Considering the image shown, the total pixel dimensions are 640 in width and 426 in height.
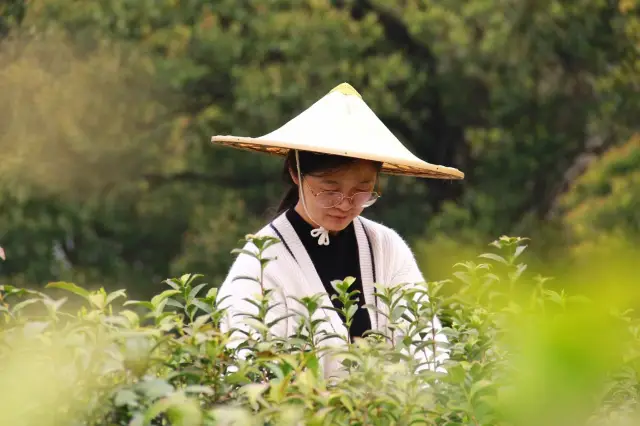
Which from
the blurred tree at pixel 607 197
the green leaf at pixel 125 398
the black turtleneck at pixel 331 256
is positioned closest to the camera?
the green leaf at pixel 125 398

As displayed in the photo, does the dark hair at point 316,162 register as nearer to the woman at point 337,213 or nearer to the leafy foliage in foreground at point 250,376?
the woman at point 337,213

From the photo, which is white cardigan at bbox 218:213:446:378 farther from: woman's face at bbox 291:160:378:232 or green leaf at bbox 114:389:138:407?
green leaf at bbox 114:389:138:407

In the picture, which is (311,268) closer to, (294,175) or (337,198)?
(337,198)

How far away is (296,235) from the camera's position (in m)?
3.38

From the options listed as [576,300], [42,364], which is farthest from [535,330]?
[42,364]

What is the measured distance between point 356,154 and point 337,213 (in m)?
0.15

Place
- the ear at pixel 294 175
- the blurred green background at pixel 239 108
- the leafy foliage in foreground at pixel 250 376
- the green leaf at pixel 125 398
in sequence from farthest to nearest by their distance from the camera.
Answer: the blurred green background at pixel 239 108 < the ear at pixel 294 175 < the green leaf at pixel 125 398 < the leafy foliage in foreground at pixel 250 376

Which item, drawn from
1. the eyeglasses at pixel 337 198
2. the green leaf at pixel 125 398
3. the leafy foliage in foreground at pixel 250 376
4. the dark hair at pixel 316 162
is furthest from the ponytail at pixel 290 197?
the green leaf at pixel 125 398

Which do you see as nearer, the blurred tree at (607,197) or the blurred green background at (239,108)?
the blurred tree at (607,197)

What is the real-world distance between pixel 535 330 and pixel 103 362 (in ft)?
2.50

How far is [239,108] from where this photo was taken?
17344mm

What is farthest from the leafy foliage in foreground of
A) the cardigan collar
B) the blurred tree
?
the blurred tree

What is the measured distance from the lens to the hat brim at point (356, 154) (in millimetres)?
3301

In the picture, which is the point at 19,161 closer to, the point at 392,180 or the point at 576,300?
the point at 392,180
